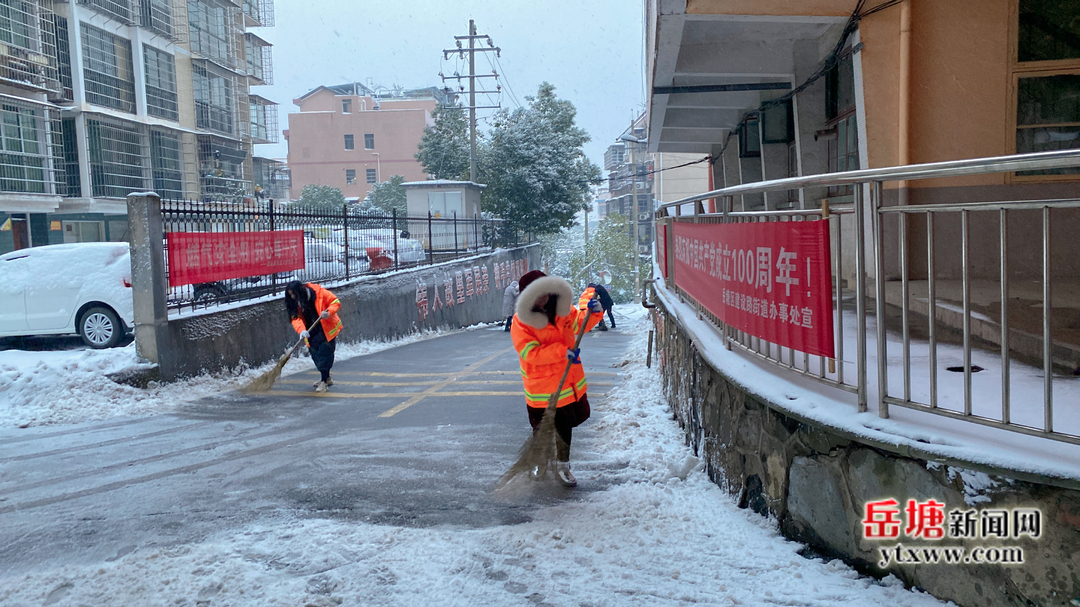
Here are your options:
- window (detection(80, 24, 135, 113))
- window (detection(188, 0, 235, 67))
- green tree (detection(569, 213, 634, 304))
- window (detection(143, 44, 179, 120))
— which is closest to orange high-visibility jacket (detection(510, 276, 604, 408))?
window (detection(80, 24, 135, 113))

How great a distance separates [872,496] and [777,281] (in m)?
1.12

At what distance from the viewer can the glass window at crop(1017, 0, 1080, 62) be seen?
666 cm

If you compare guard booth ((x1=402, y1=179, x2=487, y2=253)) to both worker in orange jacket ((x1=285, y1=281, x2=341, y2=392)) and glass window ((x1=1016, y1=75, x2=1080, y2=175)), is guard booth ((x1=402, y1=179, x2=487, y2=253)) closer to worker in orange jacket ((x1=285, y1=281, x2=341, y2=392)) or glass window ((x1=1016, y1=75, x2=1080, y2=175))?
worker in orange jacket ((x1=285, y1=281, x2=341, y2=392))

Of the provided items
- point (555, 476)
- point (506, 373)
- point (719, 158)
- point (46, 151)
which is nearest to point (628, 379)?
point (506, 373)

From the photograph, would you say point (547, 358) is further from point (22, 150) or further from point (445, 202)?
point (445, 202)

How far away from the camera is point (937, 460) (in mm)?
2740

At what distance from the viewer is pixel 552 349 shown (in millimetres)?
4969

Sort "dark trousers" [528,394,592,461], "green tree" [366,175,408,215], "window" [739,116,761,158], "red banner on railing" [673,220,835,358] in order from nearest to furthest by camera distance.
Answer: "red banner on railing" [673,220,835,358], "dark trousers" [528,394,592,461], "window" [739,116,761,158], "green tree" [366,175,408,215]

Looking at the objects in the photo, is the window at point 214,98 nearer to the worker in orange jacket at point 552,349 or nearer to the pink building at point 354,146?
the pink building at point 354,146

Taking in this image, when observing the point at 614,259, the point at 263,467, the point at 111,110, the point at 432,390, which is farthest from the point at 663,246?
the point at 614,259

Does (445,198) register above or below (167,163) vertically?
below

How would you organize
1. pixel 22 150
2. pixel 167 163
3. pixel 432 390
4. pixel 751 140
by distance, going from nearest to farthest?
pixel 432 390
pixel 751 140
pixel 22 150
pixel 167 163

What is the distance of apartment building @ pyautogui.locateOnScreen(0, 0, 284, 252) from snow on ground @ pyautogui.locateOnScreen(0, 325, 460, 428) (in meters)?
14.9

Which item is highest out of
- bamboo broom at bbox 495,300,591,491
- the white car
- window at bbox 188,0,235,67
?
window at bbox 188,0,235,67
